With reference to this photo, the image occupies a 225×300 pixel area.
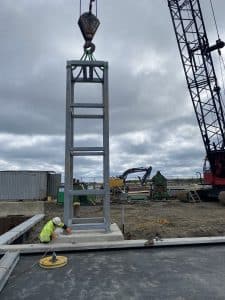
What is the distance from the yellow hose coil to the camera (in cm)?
580

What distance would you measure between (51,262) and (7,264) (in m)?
0.77

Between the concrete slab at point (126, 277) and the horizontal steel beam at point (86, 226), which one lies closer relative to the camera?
the concrete slab at point (126, 277)

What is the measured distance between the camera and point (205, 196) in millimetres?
26391

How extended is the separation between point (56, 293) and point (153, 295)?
54.1 inches

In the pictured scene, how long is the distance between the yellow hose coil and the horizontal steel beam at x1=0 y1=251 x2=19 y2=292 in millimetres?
502

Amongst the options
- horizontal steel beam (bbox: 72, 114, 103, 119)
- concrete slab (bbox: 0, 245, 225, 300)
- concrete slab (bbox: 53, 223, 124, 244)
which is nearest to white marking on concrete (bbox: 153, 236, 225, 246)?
concrete slab (bbox: 0, 245, 225, 300)

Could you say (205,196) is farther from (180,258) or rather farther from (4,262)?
(4,262)

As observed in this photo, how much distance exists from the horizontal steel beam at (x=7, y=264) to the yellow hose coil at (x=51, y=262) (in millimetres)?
502

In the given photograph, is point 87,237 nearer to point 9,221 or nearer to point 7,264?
point 7,264

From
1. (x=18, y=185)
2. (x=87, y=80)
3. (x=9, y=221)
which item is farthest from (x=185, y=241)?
(x=18, y=185)

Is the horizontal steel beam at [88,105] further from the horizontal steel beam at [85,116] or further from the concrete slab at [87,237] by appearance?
the concrete slab at [87,237]

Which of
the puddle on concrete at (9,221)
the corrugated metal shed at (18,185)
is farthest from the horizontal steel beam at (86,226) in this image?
the corrugated metal shed at (18,185)

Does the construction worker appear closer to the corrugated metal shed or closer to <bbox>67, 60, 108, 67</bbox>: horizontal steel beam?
<bbox>67, 60, 108, 67</bbox>: horizontal steel beam

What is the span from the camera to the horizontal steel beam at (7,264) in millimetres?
4992
